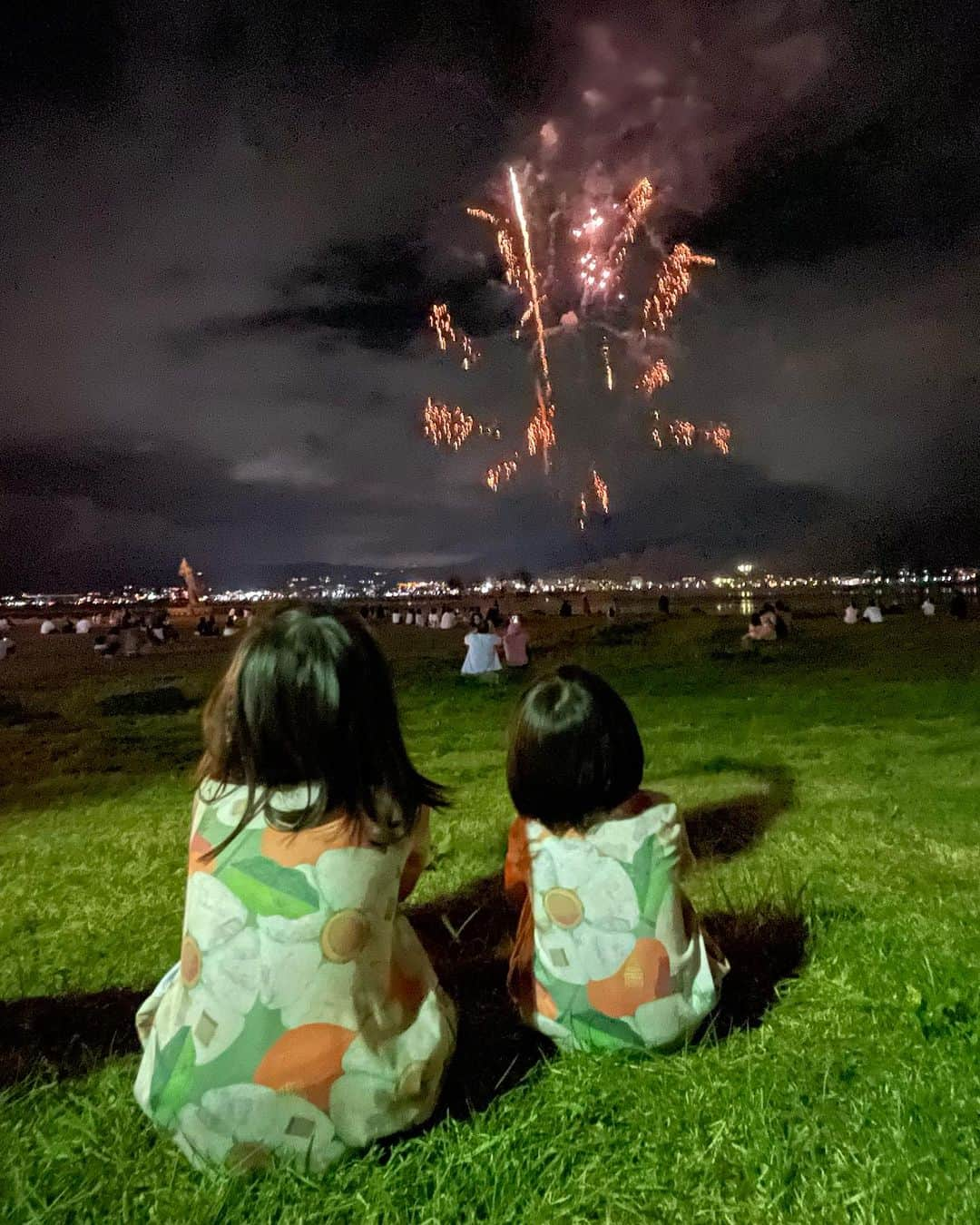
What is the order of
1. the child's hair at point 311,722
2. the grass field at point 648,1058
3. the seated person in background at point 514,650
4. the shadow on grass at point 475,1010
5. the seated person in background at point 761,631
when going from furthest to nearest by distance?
1. the seated person in background at point 761,631
2. the seated person in background at point 514,650
3. the shadow on grass at point 475,1010
4. the grass field at point 648,1058
5. the child's hair at point 311,722

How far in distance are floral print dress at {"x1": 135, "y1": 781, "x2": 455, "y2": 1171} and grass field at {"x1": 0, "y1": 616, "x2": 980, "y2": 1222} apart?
9.5 inches

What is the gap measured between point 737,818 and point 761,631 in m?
18.9

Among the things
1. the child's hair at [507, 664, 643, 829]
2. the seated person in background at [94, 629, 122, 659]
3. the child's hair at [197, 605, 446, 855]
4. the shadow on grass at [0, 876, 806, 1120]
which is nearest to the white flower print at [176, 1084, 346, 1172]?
the shadow on grass at [0, 876, 806, 1120]

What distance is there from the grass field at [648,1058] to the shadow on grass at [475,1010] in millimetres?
15

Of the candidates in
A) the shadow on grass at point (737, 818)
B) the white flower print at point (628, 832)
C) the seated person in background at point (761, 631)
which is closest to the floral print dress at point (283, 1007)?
the white flower print at point (628, 832)

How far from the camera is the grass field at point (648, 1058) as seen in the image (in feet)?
8.84

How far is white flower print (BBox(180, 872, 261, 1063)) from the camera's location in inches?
Answer: 98.1

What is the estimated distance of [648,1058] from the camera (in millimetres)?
3291

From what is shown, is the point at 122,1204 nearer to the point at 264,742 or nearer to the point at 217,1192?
the point at 217,1192

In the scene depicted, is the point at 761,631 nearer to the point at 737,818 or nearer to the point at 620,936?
the point at 737,818

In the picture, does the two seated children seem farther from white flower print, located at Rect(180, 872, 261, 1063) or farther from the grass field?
the grass field

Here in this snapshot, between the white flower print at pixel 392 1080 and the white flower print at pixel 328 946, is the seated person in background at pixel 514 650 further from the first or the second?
the white flower print at pixel 328 946

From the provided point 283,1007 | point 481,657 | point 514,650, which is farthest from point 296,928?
point 514,650

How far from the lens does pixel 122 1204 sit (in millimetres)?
2637
